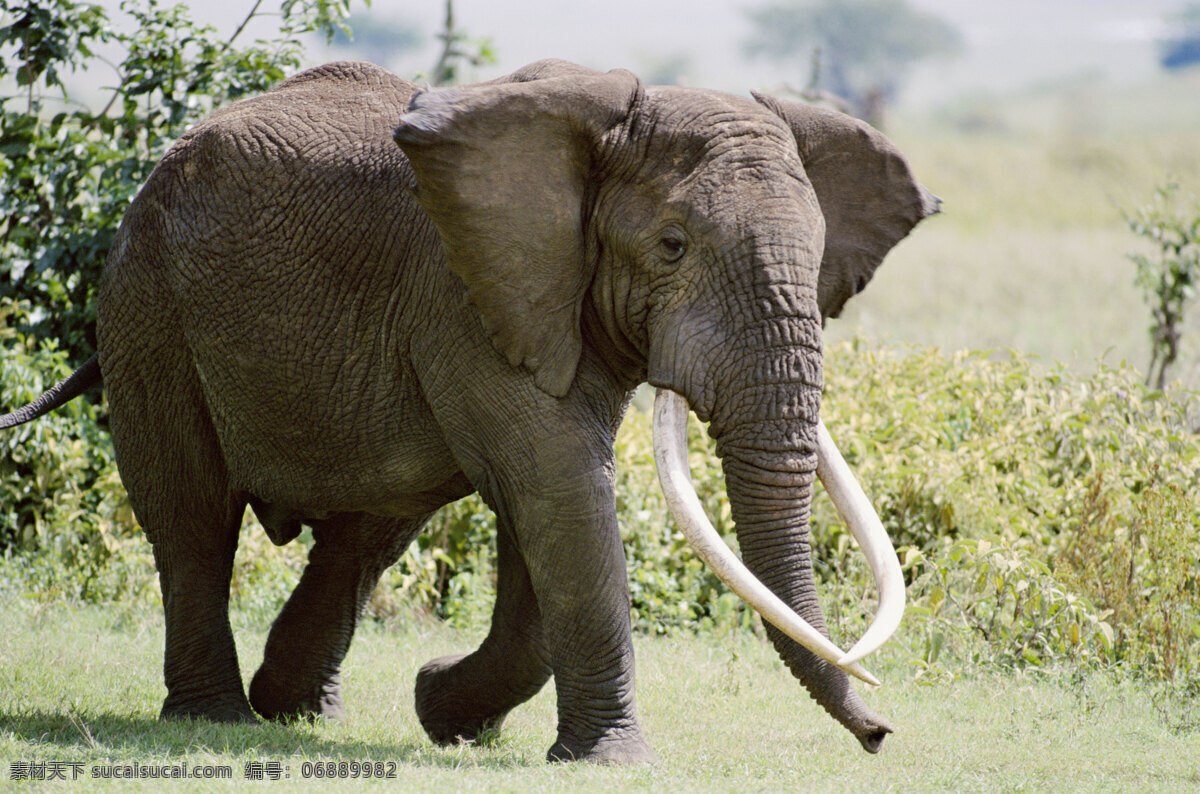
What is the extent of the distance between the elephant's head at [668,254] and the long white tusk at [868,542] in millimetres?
169

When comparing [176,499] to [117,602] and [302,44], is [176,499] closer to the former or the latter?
[117,602]

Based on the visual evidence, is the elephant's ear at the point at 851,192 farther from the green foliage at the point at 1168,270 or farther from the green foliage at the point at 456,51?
the green foliage at the point at 456,51

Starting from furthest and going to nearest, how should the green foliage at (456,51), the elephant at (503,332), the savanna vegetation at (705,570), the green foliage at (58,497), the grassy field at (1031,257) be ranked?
the grassy field at (1031,257) → the green foliage at (456,51) → the green foliage at (58,497) → the savanna vegetation at (705,570) → the elephant at (503,332)

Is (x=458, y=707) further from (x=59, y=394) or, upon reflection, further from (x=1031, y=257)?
(x=1031, y=257)

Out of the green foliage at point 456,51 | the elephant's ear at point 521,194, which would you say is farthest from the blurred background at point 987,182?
the elephant's ear at point 521,194

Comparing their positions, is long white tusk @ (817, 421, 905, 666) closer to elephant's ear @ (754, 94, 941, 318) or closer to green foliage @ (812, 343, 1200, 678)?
elephant's ear @ (754, 94, 941, 318)

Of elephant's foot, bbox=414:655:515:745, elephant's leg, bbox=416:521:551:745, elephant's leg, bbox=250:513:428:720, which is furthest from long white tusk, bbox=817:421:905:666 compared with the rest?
elephant's leg, bbox=250:513:428:720

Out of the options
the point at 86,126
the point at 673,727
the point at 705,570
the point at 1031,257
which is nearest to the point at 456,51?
the point at 86,126

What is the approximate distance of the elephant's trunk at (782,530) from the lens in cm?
475

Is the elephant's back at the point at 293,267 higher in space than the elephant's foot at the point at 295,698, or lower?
higher

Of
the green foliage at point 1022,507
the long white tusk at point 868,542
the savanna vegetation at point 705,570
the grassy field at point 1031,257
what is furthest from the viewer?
the grassy field at point 1031,257

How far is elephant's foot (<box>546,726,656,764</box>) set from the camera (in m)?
5.11

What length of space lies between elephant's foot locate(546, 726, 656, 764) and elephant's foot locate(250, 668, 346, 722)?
1.60m

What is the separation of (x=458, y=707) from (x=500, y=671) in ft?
0.81
